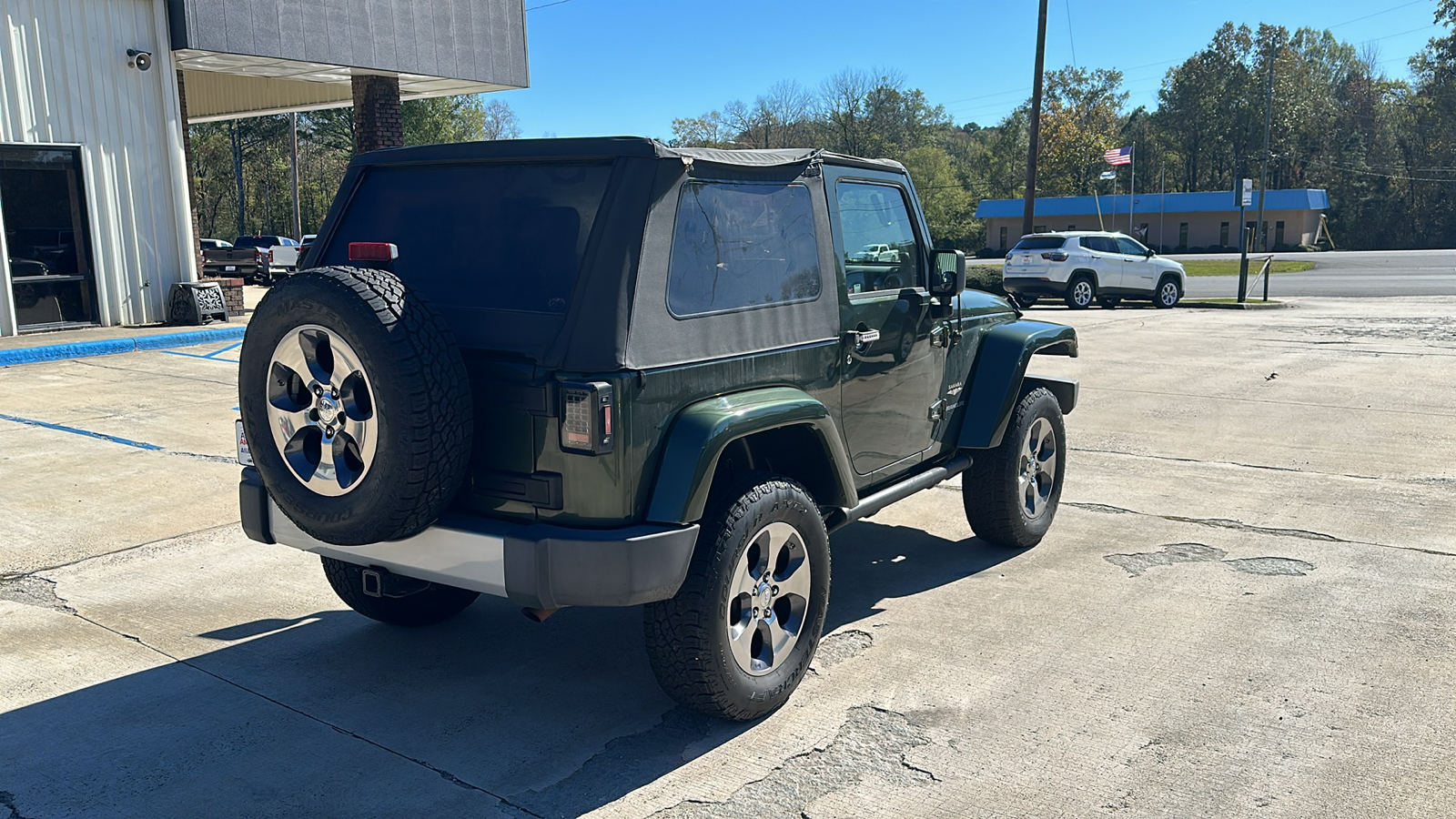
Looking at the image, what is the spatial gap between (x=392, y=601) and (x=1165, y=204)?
6984cm

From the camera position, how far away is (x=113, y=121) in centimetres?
1527

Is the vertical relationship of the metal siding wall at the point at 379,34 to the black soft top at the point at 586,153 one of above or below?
above

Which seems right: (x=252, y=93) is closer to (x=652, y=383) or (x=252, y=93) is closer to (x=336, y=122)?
(x=652, y=383)

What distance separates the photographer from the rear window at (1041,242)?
23109mm

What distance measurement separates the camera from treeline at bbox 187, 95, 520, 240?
52.4m

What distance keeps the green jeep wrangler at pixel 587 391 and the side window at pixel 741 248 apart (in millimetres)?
10

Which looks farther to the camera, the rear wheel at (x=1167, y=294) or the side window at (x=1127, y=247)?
the rear wheel at (x=1167, y=294)

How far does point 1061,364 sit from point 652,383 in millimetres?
10665

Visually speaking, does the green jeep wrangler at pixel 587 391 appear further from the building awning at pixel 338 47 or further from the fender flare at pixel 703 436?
the building awning at pixel 338 47

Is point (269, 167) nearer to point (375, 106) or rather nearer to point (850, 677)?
point (375, 106)

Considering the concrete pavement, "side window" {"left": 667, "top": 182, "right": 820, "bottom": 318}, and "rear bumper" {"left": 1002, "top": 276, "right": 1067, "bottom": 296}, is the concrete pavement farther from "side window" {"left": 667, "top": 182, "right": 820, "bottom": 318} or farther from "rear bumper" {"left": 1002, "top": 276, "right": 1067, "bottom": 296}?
"rear bumper" {"left": 1002, "top": 276, "right": 1067, "bottom": 296}

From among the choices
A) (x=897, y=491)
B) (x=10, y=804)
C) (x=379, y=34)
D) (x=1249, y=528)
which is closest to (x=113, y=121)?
(x=379, y=34)

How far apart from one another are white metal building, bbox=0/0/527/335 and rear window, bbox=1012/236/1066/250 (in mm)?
13387

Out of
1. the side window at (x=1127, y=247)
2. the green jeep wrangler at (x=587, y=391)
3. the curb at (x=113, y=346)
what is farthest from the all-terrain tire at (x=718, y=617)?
the side window at (x=1127, y=247)
